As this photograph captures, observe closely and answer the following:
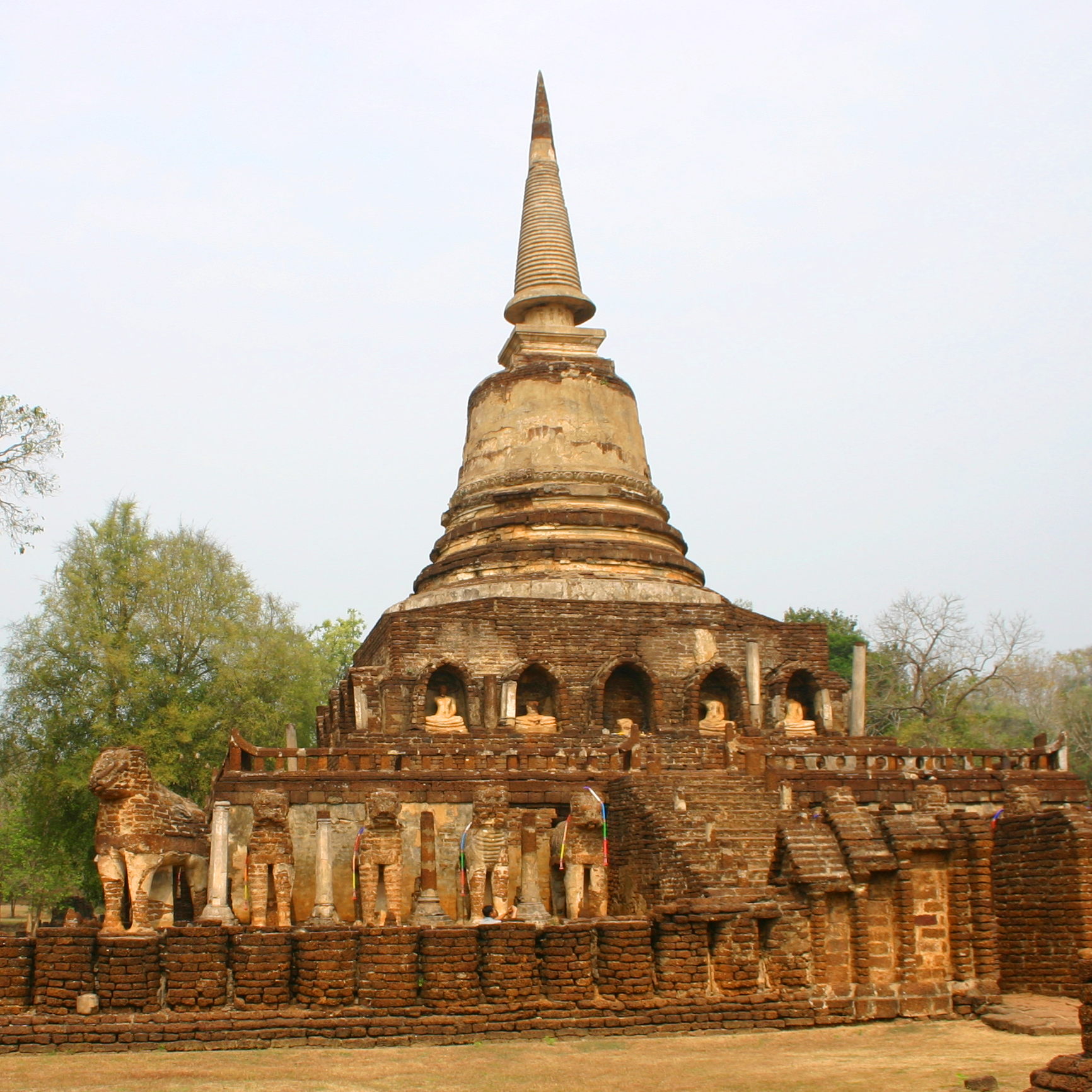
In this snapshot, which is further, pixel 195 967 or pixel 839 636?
pixel 839 636

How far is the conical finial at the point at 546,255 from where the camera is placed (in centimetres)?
2964

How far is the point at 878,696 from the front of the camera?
46.7 meters

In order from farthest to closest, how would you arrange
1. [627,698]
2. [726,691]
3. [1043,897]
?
[726,691], [627,698], [1043,897]

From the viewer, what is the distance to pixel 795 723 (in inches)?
952

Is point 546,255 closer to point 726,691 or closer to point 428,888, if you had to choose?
point 726,691

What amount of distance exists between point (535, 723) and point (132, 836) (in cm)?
999

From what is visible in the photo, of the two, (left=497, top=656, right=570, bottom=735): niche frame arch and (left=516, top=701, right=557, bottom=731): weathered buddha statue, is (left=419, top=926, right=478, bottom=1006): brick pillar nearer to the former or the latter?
(left=516, top=701, right=557, bottom=731): weathered buddha statue

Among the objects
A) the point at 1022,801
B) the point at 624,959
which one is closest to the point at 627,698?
the point at 1022,801

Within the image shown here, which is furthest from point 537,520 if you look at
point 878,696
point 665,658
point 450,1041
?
point 878,696

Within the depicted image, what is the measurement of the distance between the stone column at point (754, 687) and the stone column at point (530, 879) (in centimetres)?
816

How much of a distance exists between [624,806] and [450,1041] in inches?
231

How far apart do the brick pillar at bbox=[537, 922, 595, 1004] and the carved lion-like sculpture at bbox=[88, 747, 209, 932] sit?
3963 millimetres

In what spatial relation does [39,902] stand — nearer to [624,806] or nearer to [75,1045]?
[624,806]

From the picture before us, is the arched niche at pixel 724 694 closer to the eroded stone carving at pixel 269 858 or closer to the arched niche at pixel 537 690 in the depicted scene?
the arched niche at pixel 537 690
